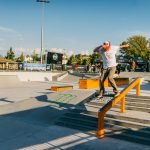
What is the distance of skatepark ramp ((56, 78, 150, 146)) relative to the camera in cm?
760

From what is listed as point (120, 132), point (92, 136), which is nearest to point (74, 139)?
point (92, 136)

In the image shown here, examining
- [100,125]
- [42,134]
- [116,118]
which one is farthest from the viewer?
[116,118]

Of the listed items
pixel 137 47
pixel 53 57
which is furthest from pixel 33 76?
pixel 137 47

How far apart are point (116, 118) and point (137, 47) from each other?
74628 millimetres

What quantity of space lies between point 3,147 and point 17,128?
6.43ft

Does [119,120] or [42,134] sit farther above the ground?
[119,120]

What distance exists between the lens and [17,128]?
29.2ft

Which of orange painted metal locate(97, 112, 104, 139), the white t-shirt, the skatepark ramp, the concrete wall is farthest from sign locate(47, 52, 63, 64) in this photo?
orange painted metal locate(97, 112, 104, 139)

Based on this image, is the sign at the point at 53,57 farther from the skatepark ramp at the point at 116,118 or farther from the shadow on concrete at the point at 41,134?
the skatepark ramp at the point at 116,118

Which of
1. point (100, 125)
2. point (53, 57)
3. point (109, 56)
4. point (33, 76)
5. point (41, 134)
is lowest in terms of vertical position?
point (41, 134)

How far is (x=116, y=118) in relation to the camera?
27.8 ft

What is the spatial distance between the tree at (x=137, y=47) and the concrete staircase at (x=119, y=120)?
69504mm

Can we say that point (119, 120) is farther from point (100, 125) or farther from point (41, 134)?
point (41, 134)

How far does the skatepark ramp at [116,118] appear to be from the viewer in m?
7.60
